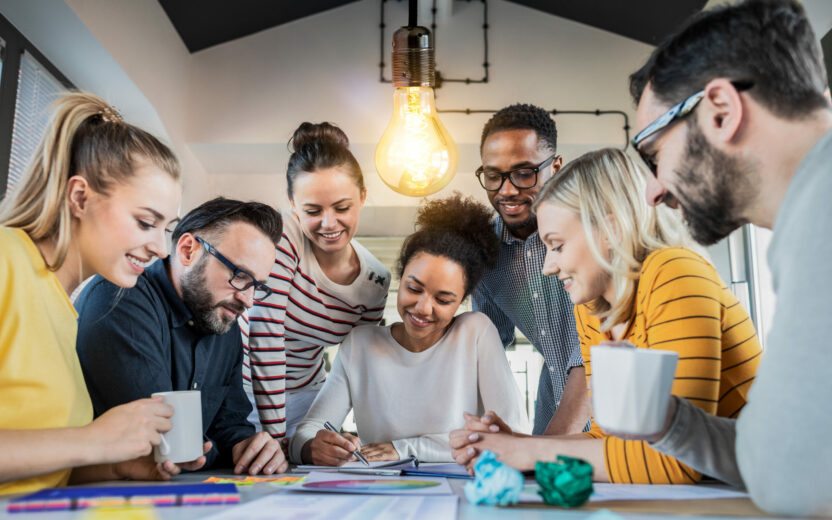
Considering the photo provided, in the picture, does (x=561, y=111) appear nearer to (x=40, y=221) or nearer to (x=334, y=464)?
(x=334, y=464)

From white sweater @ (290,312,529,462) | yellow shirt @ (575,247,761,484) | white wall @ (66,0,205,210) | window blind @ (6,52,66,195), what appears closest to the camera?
yellow shirt @ (575,247,761,484)

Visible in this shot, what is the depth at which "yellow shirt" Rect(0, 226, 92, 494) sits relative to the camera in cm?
92

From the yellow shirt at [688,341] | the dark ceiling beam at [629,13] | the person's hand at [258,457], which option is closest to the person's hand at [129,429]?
the person's hand at [258,457]

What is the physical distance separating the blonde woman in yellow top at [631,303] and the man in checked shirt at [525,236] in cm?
58

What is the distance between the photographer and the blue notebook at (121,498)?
746mm

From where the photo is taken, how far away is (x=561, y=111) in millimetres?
3980

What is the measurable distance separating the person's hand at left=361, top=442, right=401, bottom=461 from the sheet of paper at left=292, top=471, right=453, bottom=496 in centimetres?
53

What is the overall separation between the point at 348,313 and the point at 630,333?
3.35ft

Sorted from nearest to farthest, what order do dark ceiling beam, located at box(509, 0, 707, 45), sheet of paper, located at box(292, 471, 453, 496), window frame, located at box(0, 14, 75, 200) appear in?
sheet of paper, located at box(292, 471, 453, 496) < window frame, located at box(0, 14, 75, 200) < dark ceiling beam, located at box(509, 0, 707, 45)

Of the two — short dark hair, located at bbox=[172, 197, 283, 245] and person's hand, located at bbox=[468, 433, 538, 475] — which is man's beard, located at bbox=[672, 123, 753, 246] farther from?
short dark hair, located at bbox=[172, 197, 283, 245]

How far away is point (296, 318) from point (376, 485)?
3.89 ft

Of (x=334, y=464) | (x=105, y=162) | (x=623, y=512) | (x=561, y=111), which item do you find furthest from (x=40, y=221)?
(x=561, y=111)

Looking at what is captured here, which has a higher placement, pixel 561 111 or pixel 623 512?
pixel 561 111

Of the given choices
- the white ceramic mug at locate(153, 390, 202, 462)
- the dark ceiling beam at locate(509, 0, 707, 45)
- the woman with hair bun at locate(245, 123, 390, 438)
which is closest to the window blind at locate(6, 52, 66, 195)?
the woman with hair bun at locate(245, 123, 390, 438)
